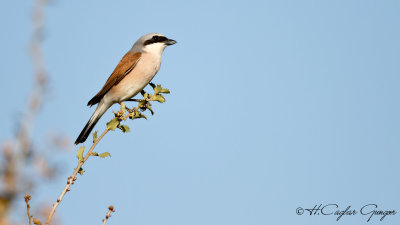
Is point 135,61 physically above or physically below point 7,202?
above

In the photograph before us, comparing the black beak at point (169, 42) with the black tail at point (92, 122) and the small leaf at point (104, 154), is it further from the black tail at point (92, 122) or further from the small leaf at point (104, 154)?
the small leaf at point (104, 154)

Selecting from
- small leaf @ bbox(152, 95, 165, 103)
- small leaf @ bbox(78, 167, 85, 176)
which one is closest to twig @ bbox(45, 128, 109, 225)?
small leaf @ bbox(78, 167, 85, 176)

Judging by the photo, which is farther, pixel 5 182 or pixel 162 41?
pixel 162 41

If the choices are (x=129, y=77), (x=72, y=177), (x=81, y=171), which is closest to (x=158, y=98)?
(x=81, y=171)

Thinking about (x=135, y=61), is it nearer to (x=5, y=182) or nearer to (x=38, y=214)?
(x=38, y=214)

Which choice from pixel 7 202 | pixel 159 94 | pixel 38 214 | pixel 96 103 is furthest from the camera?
pixel 96 103

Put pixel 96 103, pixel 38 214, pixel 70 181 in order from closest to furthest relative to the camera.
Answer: pixel 38 214 < pixel 70 181 < pixel 96 103

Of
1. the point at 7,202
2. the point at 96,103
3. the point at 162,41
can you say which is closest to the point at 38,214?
the point at 7,202

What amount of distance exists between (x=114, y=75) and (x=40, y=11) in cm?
562

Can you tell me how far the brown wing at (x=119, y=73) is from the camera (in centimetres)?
681

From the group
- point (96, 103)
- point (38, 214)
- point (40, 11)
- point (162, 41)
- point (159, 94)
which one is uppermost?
point (162, 41)

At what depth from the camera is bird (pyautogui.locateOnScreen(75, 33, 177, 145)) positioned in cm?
682

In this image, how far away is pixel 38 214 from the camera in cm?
166

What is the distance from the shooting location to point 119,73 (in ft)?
23.1
